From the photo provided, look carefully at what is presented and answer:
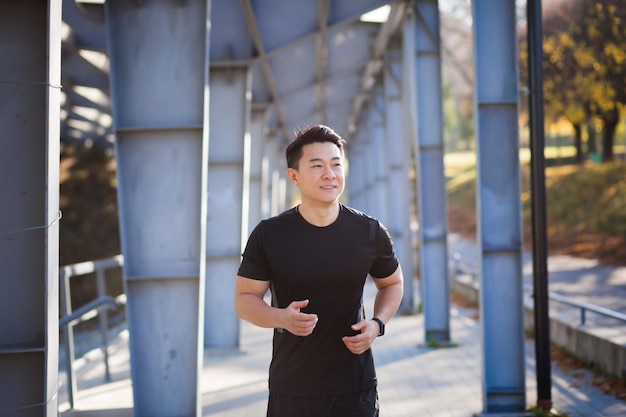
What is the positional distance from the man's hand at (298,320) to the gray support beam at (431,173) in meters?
9.79

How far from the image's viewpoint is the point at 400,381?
10695 mm

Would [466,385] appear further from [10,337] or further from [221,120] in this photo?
[10,337]

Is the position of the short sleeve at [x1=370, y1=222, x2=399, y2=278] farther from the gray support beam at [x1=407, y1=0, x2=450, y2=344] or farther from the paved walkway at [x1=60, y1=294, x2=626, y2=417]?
the gray support beam at [x1=407, y1=0, x2=450, y2=344]

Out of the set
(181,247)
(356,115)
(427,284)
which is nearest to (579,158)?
(356,115)

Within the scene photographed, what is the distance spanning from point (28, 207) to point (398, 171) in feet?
50.3

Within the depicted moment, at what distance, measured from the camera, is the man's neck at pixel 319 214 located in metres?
3.93

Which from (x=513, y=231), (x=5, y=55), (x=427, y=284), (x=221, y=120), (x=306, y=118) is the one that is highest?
(x=306, y=118)

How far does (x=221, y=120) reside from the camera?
12.8m

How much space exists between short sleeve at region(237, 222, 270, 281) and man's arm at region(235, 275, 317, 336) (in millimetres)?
26

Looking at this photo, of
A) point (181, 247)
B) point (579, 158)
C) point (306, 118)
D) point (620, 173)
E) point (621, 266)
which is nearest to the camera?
point (181, 247)

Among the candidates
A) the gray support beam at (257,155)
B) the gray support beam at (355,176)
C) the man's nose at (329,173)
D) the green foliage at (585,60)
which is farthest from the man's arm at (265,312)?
the gray support beam at (355,176)

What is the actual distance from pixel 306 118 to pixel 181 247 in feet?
67.1

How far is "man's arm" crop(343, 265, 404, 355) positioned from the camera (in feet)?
12.3

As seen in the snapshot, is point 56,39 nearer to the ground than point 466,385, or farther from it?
farther from it
